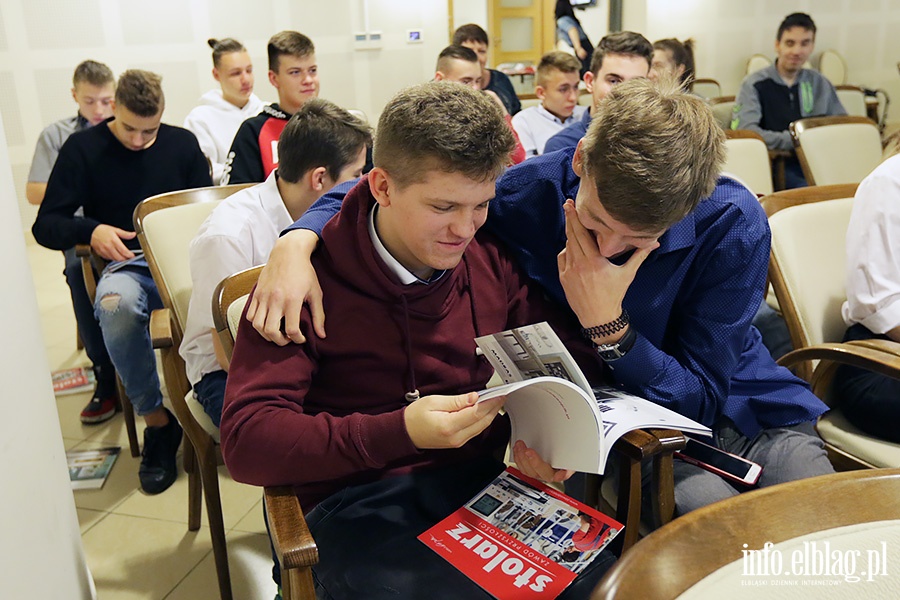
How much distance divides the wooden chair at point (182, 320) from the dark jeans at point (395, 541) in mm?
747

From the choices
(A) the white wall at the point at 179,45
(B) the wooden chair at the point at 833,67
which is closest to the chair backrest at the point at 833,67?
(B) the wooden chair at the point at 833,67

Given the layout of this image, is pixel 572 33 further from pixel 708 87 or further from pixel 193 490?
pixel 193 490

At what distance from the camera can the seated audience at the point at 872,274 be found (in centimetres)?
169

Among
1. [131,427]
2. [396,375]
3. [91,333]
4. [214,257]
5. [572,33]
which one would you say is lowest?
[131,427]

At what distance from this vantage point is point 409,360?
1.31 metres

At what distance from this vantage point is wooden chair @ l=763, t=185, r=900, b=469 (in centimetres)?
160

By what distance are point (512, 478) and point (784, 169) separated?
12.0 ft

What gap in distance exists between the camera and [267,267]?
1.29 m

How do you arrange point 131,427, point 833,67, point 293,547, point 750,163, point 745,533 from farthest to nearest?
point 833,67, point 750,163, point 131,427, point 293,547, point 745,533

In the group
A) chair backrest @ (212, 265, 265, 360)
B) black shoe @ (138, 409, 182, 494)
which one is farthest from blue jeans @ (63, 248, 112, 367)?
chair backrest @ (212, 265, 265, 360)

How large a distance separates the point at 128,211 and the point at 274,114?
748 mm

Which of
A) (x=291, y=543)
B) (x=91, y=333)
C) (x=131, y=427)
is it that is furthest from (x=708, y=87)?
(x=291, y=543)

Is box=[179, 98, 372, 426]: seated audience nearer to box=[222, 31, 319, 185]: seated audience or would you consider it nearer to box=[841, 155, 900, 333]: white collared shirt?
box=[222, 31, 319, 185]: seated audience

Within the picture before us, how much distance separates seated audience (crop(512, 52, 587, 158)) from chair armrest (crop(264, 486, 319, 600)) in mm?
3068
